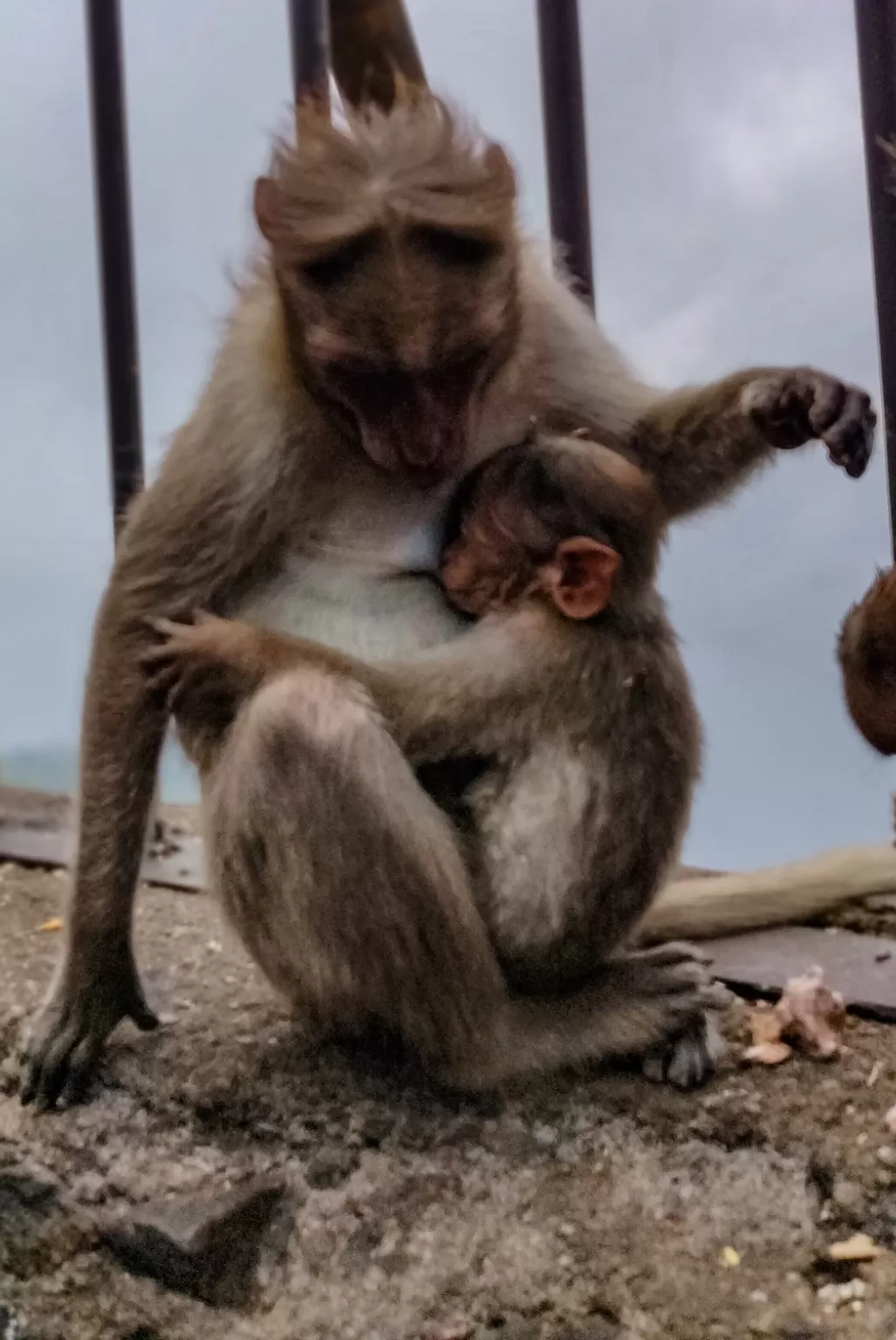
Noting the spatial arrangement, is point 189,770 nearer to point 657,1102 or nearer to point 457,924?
point 457,924

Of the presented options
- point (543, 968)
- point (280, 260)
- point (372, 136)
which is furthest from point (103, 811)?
point (372, 136)

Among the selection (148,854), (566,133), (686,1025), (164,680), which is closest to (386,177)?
(164,680)

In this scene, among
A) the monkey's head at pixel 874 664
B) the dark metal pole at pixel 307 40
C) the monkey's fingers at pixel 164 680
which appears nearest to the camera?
the monkey's fingers at pixel 164 680

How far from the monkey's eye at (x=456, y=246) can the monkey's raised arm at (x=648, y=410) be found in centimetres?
33

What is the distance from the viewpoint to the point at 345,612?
2389mm

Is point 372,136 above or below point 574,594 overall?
above

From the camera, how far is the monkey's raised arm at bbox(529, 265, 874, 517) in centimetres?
248

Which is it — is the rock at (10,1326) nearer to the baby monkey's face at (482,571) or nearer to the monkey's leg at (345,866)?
the monkey's leg at (345,866)

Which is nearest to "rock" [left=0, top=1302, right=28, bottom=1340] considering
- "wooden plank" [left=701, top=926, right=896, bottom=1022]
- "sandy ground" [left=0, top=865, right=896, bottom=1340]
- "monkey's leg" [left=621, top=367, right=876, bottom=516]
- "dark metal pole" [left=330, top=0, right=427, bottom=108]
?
"sandy ground" [left=0, top=865, right=896, bottom=1340]

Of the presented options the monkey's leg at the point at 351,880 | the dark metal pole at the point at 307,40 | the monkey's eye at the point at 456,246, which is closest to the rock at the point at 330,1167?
the monkey's leg at the point at 351,880

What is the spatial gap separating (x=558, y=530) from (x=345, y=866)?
0.68 m

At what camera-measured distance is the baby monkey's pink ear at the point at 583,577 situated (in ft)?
7.34

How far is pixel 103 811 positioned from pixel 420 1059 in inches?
26.9

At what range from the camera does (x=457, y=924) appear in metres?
2.13
